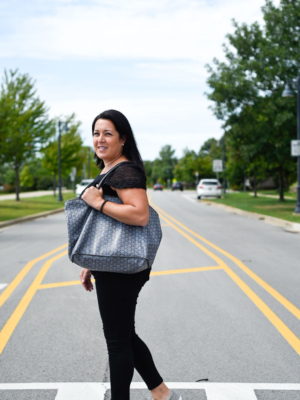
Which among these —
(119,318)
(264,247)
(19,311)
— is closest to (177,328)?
(19,311)

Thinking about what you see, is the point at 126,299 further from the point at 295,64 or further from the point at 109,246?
the point at 295,64

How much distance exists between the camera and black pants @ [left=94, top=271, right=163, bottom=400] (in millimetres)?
2916

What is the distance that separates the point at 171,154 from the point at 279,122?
487ft

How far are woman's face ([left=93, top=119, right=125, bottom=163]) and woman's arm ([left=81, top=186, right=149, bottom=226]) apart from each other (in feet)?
0.86

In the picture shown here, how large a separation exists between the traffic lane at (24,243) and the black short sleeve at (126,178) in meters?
5.75

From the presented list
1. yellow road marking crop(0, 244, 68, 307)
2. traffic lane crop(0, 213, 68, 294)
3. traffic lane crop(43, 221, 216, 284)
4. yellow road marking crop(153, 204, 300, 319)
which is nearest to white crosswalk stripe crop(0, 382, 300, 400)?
yellow road marking crop(153, 204, 300, 319)

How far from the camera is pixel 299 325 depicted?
18.3ft

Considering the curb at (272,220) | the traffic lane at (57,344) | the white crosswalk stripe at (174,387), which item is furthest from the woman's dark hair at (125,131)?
the curb at (272,220)

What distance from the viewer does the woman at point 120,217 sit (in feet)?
9.43

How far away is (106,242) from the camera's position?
2.84 meters

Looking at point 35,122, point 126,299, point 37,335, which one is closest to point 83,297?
point 37,335

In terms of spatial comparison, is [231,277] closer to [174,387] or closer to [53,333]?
[53,333]

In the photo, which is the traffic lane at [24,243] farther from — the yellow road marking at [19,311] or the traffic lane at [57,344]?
the traffic lane at [57,344]

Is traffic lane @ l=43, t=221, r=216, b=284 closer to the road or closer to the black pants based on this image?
the road
